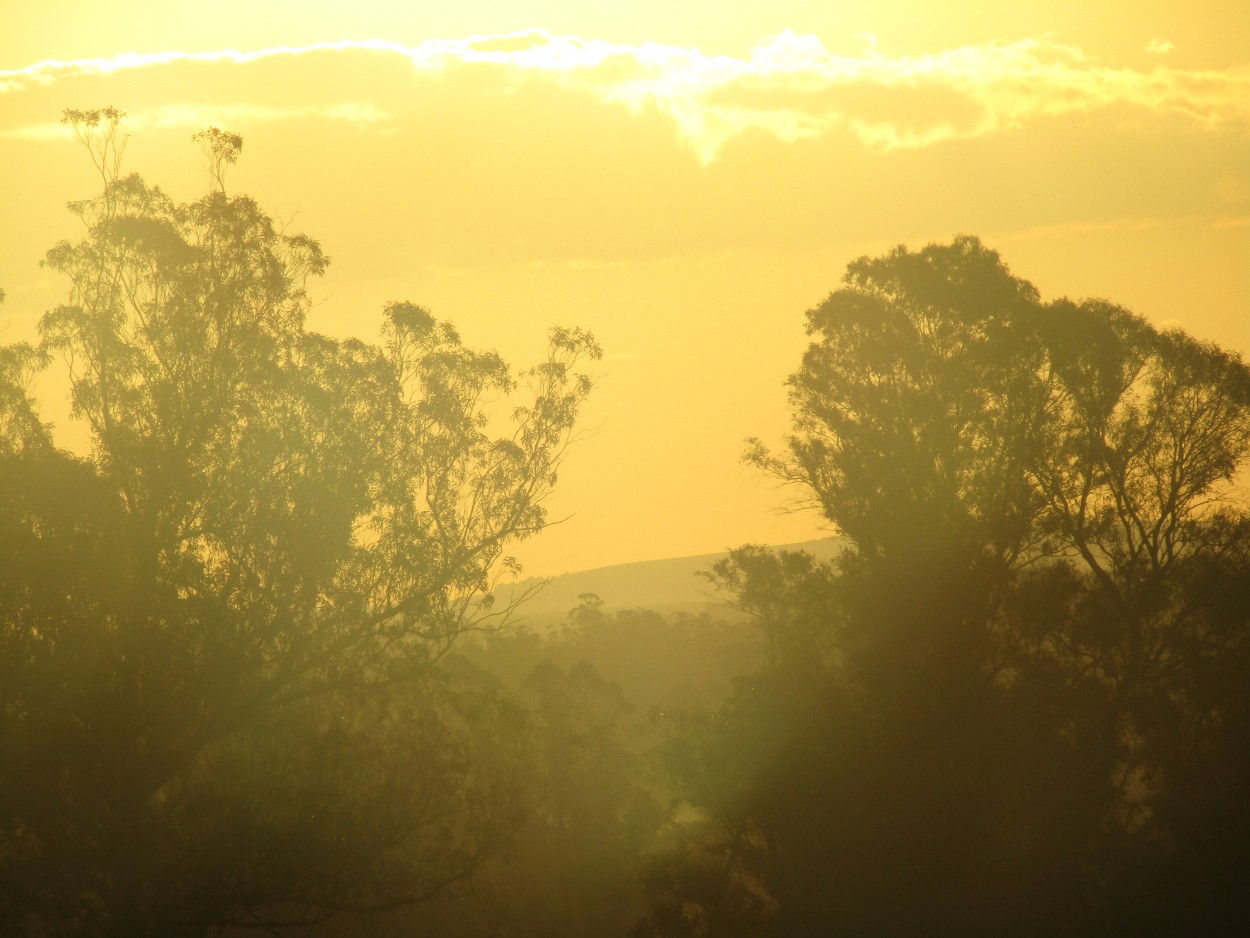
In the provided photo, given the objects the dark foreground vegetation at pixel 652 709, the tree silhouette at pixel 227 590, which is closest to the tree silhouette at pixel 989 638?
the dark foreground vegetation at pixel 652 709

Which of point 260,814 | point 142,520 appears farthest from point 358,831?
point 142,520

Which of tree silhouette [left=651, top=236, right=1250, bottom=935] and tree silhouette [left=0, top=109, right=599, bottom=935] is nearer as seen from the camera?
tree silhouette [left=0, top=109, right=599, bottom=935]

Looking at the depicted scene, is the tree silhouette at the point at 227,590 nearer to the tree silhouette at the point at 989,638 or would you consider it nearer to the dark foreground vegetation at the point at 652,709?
the dark foreground vegetation at the point at 652,709

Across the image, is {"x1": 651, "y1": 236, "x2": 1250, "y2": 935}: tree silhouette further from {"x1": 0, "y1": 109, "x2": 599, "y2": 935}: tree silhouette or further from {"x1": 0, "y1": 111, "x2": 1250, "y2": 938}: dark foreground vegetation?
{"x1": 0, "y1": 109, "x2": 599, "y2": 935}: tree silhouette

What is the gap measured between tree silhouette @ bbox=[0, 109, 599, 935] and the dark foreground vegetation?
64 millimetres

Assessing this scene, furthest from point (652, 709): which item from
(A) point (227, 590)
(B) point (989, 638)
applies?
(A) point (227, 590)

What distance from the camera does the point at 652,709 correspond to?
136ft

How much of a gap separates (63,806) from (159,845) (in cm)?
170

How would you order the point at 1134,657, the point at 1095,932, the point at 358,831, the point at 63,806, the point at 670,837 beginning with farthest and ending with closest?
A: 1. the point at 670,837
2. the point at 1134,657
3. the point at 1095,932
4. the point at 358,831
5. the point at 63,806

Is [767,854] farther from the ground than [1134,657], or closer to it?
closer to it

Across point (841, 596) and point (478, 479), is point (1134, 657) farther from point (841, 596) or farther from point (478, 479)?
point (478, 479)

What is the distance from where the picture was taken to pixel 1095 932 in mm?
30828

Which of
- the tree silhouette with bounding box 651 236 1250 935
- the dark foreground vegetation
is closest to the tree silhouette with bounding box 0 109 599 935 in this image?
the dark foreground vegetation

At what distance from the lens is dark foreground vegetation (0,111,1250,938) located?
2325 centimetres
